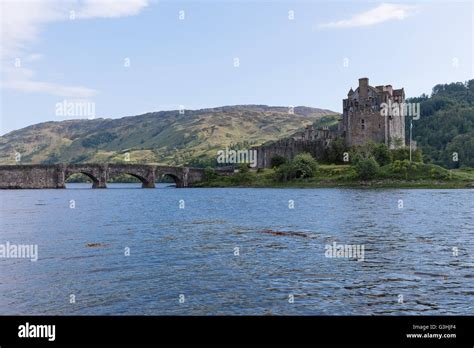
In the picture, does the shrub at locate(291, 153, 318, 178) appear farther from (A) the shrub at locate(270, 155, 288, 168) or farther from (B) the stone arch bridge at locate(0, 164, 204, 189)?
(B) the stone arch bridge at locate(0, 164, 204, 189)

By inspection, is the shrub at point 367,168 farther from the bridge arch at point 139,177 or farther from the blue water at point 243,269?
the bridge arch at point 139,177

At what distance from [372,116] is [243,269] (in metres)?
96.4

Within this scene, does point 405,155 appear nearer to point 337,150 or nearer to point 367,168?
point 367,168

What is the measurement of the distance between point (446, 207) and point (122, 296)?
4495 cm

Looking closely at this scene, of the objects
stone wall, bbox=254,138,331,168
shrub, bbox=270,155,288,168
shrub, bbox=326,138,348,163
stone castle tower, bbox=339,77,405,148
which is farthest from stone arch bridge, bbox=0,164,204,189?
stone castle tower, bbox=339,77,405,148

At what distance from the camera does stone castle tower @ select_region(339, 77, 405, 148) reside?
372 ft

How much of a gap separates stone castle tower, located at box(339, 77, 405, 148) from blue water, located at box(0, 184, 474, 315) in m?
71.7

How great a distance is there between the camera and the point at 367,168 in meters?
100

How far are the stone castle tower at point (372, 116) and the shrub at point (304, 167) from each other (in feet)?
40.6

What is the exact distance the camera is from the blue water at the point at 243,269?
1739 cm

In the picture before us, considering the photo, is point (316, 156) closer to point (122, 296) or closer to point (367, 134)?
point (367, 134)

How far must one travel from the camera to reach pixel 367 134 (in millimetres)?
115875
